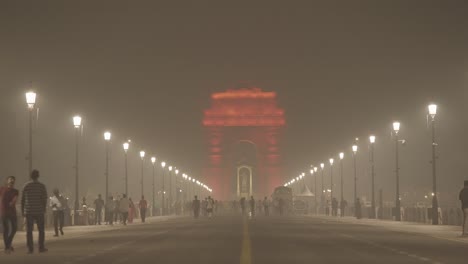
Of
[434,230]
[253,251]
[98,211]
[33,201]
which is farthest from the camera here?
[98,211]

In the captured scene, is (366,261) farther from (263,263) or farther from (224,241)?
(224,241)

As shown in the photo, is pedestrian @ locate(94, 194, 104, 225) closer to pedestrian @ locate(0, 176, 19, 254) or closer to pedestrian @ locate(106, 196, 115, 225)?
pedestrian @ locate(106, 196, 115, 225)

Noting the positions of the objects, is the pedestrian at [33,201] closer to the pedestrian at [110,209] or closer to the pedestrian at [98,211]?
the pedestrian at [110,209]

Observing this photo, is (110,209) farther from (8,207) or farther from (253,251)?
(253,251)

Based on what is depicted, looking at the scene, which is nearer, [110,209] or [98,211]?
[110,209]

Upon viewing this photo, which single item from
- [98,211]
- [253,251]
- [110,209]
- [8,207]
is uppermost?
[8,207]

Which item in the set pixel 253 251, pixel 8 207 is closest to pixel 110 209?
pixel 8 207

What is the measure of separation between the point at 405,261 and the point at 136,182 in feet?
541

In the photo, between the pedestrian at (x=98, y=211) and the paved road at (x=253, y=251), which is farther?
the pedestrian at (x=98, y=211)

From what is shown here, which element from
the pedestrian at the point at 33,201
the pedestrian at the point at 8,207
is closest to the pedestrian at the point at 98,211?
the pedestrian at the point at 8,207

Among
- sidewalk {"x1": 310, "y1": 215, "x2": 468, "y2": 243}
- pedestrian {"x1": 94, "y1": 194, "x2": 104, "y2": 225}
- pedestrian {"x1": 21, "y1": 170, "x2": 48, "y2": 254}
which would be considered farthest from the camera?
pedestrian {"x1": 94, "y1": 194, "x2": 104, "y2": 225}

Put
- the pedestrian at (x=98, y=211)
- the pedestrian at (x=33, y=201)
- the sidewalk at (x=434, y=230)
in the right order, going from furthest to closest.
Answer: the pedestrian at (x=98, y=211)
the sidewalk at (x=434, y=230)
the pedestrian at (x=33, y=201)

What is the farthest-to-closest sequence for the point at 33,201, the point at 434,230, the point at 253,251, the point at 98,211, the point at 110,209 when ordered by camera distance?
1. the point at 98,211
2. the point at 110,209
3. the point at 434,230
4. the point at 33,201
5. the point at 253,251

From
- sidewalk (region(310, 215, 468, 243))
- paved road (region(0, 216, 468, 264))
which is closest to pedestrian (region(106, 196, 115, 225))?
sidewalk (region(310, 215, 468, 243))
